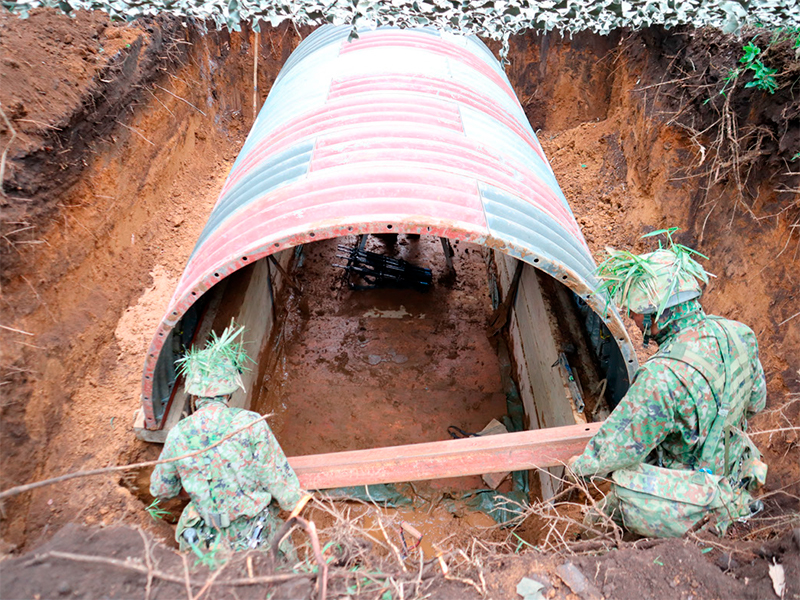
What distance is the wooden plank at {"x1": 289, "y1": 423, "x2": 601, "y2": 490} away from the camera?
3.33 m

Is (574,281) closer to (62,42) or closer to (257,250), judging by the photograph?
(257,250)

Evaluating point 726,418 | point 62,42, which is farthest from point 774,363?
point 62,42

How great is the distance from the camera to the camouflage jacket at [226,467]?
122 inches

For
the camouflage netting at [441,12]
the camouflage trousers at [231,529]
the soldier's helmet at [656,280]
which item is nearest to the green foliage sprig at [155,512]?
the camouflage trousers at [231,529]

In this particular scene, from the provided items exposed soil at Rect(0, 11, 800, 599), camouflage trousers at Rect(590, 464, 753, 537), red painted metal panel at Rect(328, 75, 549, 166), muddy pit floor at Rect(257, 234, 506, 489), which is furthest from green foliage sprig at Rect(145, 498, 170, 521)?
red painted metal panel at Rect(328, 75, 549, 166)

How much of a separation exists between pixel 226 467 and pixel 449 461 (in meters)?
1.41

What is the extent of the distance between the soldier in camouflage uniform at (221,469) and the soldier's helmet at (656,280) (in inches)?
89.2

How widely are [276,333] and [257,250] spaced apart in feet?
11.6

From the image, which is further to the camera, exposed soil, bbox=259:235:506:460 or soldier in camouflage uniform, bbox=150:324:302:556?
exposed soil, bbox=259:235:506:460

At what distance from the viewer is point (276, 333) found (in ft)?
21.6

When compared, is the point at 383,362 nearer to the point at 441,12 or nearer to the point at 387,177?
the point at 387,177

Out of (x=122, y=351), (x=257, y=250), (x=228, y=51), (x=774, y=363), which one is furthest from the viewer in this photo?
(x=228, y=51)

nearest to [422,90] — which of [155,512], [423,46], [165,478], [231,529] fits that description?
[423,46]

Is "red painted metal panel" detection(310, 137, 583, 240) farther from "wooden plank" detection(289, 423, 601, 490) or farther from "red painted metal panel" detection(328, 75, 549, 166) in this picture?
"wooden plank" detection(289, 423, 601, 490)
